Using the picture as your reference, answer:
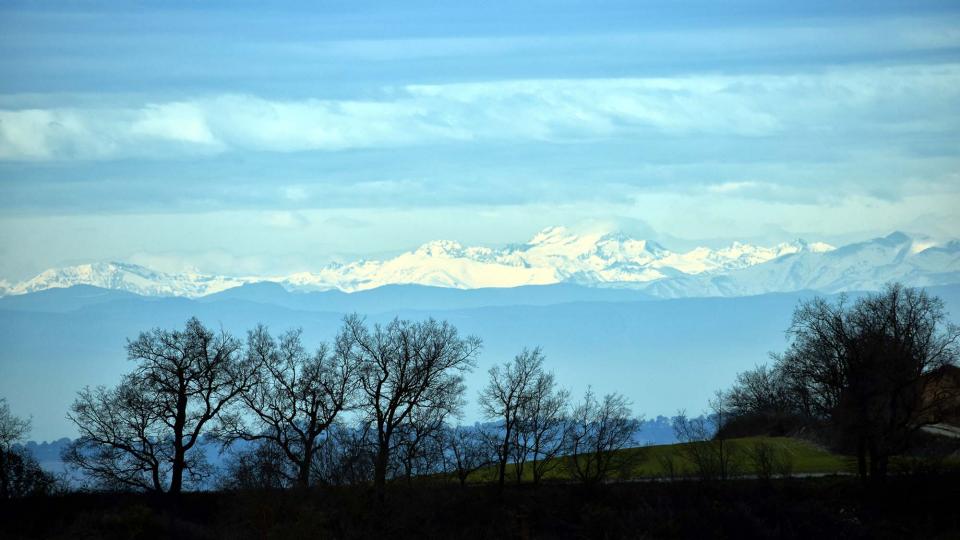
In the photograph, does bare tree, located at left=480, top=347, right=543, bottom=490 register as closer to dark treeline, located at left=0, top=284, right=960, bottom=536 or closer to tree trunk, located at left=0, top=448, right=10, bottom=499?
dark treeline, located at left=0, top=284, right=960, bottom=536

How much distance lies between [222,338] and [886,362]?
120ft

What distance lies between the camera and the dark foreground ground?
60531 mm

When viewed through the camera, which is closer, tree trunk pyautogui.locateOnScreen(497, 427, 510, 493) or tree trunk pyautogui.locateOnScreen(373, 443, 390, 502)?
tree trunk pyautogui.locateOnScreen(373, 443, 390, 502)

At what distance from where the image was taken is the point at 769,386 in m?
125

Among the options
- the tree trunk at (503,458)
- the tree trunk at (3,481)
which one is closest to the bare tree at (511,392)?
the tree trunk at (503,458)

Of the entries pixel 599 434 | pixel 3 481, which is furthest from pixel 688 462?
pixel 3 481

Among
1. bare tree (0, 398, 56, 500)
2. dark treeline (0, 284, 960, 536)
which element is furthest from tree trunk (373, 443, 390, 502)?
Answer: bare tree (0, 398, 56, 500)

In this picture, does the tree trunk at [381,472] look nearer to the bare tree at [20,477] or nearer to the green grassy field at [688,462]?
the green grassy field at [688,462]

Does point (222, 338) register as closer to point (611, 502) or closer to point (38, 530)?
point (38, 530)

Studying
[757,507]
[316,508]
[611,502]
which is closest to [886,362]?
[757,507]

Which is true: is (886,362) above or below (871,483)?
above

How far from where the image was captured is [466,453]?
228ft

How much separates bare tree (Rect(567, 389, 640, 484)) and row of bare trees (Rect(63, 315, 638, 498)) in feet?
0.33

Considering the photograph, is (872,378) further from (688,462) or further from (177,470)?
(177,470)
